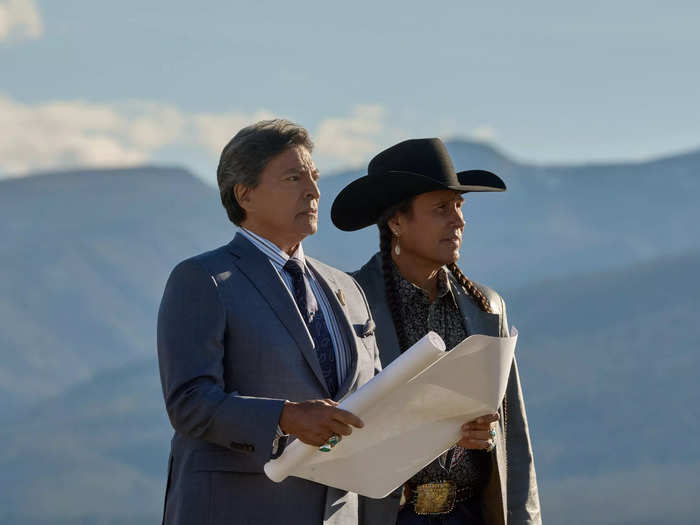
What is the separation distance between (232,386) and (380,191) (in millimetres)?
1069

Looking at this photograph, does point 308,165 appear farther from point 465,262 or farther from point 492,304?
point 465,262

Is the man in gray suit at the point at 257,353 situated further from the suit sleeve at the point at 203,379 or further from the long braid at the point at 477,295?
the long braid at the point at 477,295

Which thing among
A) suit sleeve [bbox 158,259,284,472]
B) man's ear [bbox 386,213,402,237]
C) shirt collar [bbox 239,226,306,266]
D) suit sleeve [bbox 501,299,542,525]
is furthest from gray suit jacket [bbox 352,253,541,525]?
suit sleeve [bbox 158,259,284,472]

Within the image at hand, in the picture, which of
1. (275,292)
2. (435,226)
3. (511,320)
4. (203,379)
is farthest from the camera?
(511,320)

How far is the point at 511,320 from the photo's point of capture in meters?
52.8

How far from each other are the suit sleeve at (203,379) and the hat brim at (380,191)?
922 mm

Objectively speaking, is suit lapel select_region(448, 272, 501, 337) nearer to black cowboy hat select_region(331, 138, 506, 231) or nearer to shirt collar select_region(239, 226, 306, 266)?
black cowboy hat select_region(331, 138, 506, 231)

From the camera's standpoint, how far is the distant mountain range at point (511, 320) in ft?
135

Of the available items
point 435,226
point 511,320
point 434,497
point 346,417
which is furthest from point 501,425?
point 511,320

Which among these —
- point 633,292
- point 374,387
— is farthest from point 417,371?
point 633,292

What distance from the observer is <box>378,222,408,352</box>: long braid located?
348cm

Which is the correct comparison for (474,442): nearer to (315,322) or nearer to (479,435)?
(479,435)

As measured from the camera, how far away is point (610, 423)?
42.1 metres

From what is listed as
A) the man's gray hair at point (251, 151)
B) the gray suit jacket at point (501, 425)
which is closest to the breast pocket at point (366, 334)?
the man's gray hair at point (251, 151)
